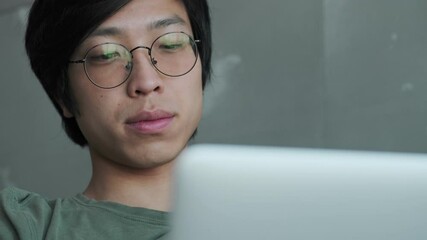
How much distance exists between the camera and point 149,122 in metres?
1.47

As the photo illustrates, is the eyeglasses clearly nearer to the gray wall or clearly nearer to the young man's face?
the young man's face

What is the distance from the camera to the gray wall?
3.07 metres

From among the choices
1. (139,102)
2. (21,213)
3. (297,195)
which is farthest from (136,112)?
(297,195)

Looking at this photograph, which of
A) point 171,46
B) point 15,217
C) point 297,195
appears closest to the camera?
point 297,195

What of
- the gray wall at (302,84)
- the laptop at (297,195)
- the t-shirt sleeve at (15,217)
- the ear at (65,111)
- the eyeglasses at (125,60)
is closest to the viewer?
the laptop at (297,195)

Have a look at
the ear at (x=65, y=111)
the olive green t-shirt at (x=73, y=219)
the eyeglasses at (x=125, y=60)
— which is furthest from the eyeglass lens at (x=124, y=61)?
→ the olive green t-shirt at (x=73, y=219)

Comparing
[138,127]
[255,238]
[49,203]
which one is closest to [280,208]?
[255,238]

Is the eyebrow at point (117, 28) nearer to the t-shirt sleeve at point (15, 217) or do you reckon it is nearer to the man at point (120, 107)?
the man at point (120, 107)

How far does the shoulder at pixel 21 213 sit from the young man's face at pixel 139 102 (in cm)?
15

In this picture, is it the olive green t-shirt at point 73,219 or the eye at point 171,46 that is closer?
the olive green t-shirt at point 73,219

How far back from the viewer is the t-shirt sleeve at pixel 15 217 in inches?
54.7

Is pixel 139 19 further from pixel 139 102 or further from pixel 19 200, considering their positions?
pixel 19 200

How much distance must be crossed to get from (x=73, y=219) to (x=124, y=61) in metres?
0.29

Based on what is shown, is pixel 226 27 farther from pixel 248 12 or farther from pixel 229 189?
pixel 229 189
